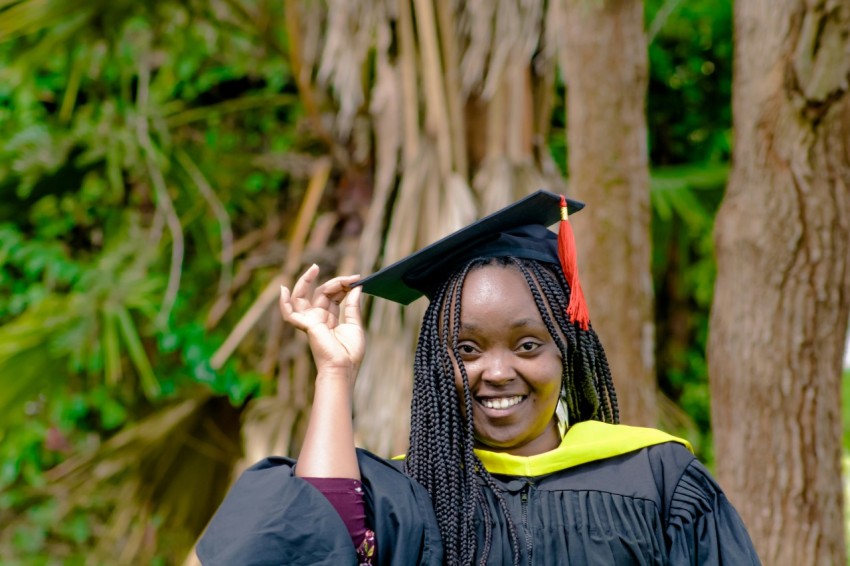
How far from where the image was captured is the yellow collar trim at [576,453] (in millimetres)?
1964

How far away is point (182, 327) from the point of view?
16.7 ft

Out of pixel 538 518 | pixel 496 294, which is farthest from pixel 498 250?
pixel 538 518

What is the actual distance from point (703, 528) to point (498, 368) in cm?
44

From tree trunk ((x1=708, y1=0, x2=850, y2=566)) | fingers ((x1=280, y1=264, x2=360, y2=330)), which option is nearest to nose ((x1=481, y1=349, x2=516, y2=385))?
fingers ((x1=280, y1=264, x2=360, y2=330))

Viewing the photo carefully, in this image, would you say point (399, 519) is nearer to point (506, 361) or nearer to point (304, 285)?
point (506, 361)

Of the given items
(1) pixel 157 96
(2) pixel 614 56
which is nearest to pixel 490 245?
(2) pixel 614 56

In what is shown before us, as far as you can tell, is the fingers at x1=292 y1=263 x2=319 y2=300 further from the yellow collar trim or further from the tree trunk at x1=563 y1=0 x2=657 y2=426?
the tree trunk at x1=563 y1=0 x2=657 y2=426

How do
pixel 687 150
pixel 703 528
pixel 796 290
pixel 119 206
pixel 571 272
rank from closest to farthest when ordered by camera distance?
1. pixel 703 528
2. pixel 571 272
3. pixel 796 290
4. pixel 119 206
5. pixel 687 150

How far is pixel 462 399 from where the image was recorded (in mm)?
1996

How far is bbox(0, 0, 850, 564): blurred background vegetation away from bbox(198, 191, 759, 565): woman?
2462mm

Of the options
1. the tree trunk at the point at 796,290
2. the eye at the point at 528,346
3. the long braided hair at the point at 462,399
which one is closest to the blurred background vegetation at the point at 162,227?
the tree trunk at the point at 796,290

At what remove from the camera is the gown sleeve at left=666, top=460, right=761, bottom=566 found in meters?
1.86

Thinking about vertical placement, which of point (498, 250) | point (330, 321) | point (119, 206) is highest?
point (119, 206)

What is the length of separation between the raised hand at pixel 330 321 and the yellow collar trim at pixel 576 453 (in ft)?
1.02
